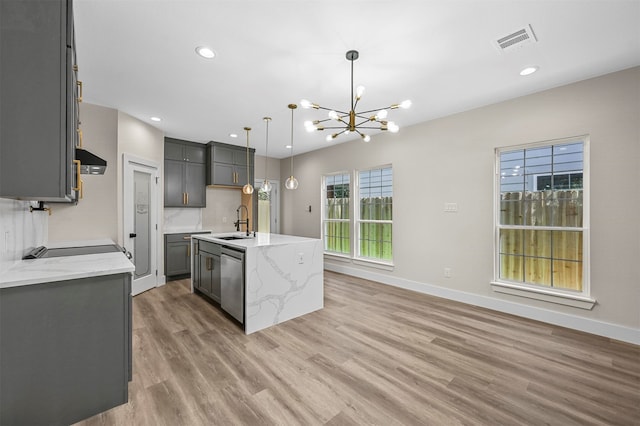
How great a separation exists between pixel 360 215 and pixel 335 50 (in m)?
3.54

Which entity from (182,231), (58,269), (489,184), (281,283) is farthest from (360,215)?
(58,269)

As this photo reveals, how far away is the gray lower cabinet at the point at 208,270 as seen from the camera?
3580 millimetres

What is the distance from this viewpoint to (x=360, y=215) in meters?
5.50

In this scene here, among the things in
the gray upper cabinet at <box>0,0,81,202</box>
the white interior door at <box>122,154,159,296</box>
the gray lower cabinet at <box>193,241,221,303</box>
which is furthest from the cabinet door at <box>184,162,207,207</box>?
the gray upper cabinet at <box>0,0,81,202</box>

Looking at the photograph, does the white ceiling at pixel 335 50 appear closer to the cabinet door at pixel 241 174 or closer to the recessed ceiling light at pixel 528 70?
the recessed ceiling light at pixel 528 70

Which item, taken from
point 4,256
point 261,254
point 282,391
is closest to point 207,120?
point 261,254

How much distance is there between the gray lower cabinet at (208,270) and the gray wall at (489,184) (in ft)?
9.21

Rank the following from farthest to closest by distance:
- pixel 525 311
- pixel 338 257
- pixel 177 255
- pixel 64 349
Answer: pixel 338 257, pixel 177 255, pixel 525 311, pixel 64 349

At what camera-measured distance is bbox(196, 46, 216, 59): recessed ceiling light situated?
238 cm

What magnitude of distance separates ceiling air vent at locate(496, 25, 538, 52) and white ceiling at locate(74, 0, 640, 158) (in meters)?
Answer: 0.05

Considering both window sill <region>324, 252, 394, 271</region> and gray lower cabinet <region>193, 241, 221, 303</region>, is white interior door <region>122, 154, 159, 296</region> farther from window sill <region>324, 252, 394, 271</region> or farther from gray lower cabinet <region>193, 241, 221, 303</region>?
window sill <region>324, 252, 394, 271</region>

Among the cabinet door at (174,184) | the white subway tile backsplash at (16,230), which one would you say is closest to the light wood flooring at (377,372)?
the white subway tile backsplash at (16,230)

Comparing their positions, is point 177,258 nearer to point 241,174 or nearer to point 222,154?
point 241,174

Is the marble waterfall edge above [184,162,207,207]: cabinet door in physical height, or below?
below
